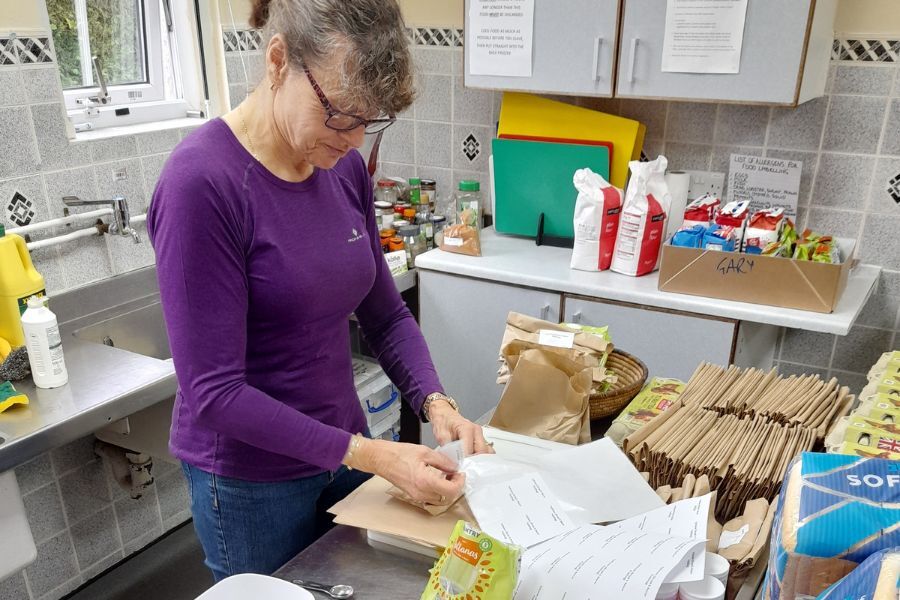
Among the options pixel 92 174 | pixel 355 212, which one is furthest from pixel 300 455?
pixel 92 174

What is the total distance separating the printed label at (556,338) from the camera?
4.70 ft

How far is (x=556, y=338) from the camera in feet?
4.77

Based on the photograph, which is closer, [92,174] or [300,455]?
[300,455]

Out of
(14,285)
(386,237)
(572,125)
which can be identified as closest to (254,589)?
(14,285)

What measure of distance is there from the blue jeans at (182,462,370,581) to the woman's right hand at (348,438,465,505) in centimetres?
20

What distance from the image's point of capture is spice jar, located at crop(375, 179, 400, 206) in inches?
116

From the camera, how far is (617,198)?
92.5 inches

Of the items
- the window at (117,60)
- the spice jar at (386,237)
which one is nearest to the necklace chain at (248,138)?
the spice jar at (386,237)

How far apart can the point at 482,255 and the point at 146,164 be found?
119cm

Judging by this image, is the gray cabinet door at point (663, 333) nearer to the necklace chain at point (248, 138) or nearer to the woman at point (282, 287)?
the woman at point (282, 287)

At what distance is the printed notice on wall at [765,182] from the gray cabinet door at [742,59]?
1.20ft

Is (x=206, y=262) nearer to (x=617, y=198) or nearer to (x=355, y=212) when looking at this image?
(x=355, y=212)

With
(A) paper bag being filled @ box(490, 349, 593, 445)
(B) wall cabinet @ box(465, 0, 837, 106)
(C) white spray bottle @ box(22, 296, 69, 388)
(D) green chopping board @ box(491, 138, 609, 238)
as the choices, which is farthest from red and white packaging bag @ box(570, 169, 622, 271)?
(C) white spray bottle @ box(22, 296, 69, 388)

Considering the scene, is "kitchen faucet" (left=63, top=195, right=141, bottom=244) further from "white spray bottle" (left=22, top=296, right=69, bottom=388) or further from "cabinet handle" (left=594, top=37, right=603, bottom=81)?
"cabinet handle" (left=594, top=37, right=603, bottom=81)
